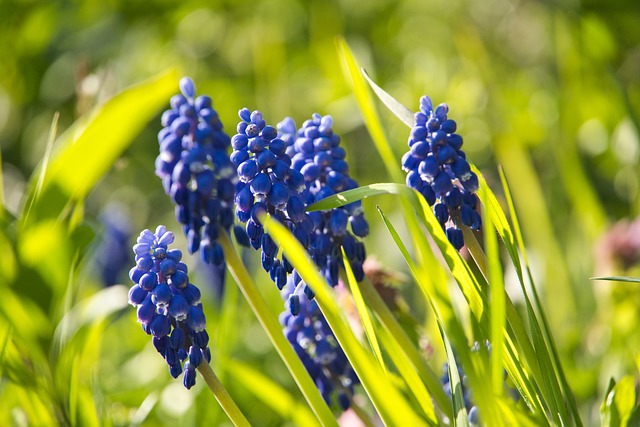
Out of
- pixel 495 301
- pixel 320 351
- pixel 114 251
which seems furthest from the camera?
pixel 114 251

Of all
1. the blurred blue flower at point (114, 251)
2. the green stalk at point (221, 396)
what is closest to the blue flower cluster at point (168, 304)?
the green stalk at point (221, 396)

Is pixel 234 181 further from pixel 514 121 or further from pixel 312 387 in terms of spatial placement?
pixel 514 121


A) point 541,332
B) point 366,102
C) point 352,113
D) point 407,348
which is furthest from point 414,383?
point 352,113

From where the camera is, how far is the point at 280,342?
1169 mm

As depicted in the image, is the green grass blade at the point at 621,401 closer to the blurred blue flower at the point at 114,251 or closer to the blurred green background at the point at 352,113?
the blurred green background at the point at 352,113

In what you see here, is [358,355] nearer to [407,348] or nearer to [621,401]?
[407,348]

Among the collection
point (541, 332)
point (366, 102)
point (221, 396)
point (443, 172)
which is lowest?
point (541, 332)

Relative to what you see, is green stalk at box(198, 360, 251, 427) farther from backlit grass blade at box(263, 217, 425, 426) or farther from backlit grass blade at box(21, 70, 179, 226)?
backlit grass blade at box(21, 70, 179, 226)

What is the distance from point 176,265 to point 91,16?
3461 mm

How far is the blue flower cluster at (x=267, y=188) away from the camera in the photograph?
1120mm

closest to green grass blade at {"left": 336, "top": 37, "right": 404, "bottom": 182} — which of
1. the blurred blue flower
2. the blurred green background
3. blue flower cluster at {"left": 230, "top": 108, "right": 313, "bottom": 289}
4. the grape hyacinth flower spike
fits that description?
the grape hyacinth flower spike

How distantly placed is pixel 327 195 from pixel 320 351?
0.31m

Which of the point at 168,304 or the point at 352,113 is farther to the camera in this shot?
the point at 352,113

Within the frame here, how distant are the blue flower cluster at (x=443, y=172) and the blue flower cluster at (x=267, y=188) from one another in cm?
18
